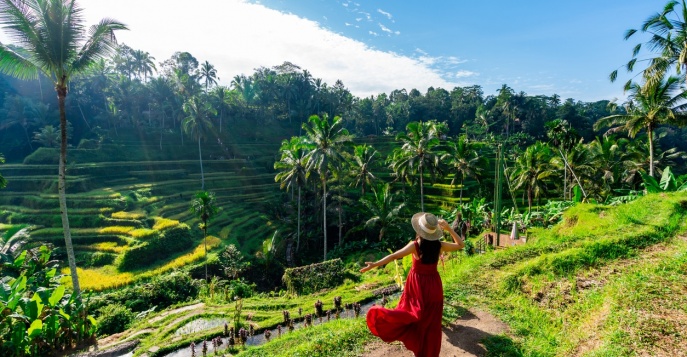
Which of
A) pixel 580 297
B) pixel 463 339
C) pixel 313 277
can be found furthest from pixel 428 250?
pixel 313 277

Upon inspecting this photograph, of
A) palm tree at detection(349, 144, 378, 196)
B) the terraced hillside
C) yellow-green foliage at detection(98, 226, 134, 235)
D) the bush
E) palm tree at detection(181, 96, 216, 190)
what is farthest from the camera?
palm tree at detection(181, 96, 216, 190)

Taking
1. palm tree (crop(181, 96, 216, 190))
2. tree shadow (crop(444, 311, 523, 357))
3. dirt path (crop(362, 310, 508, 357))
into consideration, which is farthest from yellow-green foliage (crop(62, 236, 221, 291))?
tree shadow (crop(444, 311, 523, 357))

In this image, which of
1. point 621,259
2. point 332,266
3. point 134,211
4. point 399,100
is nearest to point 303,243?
point 332,266

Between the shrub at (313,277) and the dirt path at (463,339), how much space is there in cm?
1202

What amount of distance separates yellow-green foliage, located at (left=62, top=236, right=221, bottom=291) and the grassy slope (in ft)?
51.1

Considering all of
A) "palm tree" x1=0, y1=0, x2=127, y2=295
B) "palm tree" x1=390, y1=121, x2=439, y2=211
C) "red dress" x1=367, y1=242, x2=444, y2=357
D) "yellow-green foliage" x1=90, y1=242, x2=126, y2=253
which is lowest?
"yellow-green foliage" x1=90, y1=242, x2=126, y2=253

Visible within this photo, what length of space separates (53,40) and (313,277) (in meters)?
13.8

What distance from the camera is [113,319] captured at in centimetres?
1386

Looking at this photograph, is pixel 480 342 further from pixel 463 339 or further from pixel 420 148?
pixel 420 148

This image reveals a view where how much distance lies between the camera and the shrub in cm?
1695

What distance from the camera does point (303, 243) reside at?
2916 centimetres

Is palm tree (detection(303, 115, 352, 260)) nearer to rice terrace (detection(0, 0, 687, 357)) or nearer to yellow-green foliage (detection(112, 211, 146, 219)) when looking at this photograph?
rice terrace (detection(0, 0, 687, 357))

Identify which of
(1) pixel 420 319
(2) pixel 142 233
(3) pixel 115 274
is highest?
(1) pixel 420 319

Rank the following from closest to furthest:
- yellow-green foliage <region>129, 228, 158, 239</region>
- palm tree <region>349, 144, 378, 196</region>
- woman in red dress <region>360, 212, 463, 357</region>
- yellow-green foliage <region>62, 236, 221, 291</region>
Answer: woman in red dress <region>360, 212, 463, 357</region>, yellow-green foliage <region>62, 236, 221, 291</region>, yellow-green foliage <region>129, 228, 158, 239</region>, palm tree <region>349, 144, 378, 196</region>
